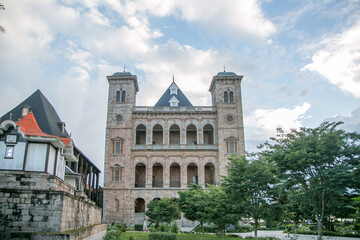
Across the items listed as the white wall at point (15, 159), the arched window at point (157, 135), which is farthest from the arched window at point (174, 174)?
the white wall at point (15, 159)

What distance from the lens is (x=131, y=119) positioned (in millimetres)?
46812

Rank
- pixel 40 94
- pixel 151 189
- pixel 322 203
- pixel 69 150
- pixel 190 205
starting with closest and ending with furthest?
1. pixel 322 203
2. pixel 69 150
3. pixel 40 94
4. pixel 190 205
5. pixel 151 189

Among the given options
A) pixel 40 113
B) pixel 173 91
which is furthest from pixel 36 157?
pixel 173 91

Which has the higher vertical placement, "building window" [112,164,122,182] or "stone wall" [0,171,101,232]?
"building window" [112,164,122,182]

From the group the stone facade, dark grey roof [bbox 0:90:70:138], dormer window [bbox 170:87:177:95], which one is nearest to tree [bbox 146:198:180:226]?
the stone facade

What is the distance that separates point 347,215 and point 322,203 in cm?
480

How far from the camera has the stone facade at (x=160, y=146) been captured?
44375 mm

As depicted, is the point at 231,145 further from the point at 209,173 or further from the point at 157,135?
the point at 157,135

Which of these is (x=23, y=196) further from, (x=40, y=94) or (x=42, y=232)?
(x=40, y=94)

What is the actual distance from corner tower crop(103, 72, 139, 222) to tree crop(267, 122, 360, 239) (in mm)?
28133

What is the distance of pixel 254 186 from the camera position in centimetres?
1956

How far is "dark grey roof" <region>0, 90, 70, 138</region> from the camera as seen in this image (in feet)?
75.4

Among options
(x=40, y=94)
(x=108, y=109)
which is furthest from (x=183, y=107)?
(x=40, y=94)

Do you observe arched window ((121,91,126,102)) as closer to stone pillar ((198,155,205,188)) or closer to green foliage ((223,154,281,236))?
stone pillar ((198,155,205,188))
